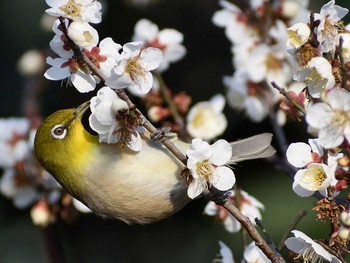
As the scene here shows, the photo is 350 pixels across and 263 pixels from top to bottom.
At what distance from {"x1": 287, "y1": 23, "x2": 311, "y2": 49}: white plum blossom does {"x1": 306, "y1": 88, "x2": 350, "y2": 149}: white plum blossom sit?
27cm

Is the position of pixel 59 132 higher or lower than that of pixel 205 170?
lower

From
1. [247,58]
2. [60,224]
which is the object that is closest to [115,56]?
[247,58]

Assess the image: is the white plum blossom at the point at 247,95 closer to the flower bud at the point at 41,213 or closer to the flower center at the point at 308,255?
the flower bud at the point at 41,213

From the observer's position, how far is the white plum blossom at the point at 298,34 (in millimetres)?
1944

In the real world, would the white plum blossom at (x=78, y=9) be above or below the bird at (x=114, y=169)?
above

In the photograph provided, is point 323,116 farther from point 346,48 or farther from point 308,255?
point 308,255

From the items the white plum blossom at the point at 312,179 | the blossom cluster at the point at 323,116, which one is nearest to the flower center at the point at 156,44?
the blossom cluster at the point at 323,116

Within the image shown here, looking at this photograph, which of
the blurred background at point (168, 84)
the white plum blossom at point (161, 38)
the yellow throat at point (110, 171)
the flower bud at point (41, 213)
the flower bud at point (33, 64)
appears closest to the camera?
the yellow throat at point (110, 171)

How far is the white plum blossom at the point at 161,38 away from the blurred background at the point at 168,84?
998 mm

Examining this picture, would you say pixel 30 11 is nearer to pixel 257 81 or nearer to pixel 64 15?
pixel 257 81

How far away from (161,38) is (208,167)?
1.11 metres

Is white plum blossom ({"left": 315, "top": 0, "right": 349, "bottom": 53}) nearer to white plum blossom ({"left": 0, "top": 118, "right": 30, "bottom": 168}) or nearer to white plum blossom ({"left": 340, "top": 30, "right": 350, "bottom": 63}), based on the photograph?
white plum blossom ({"left": 340, "top": 30, "right": 350, "bottom": 63})

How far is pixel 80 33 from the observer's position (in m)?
1.94

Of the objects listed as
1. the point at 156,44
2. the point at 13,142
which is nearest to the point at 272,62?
the point at 156,44
